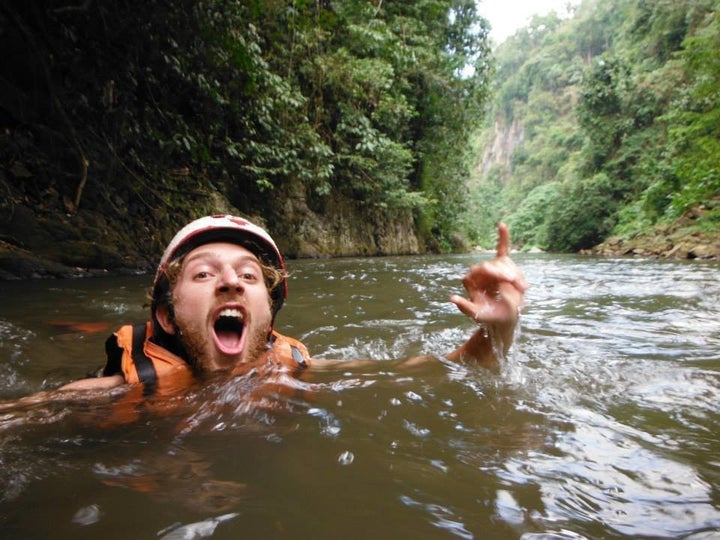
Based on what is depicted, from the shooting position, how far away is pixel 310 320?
4355mm

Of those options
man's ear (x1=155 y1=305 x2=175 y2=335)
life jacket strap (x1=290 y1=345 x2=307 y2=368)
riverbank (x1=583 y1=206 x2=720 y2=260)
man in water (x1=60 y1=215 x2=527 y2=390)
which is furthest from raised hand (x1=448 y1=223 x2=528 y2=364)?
riverbank (x1=583 y1=206 x2=720 y2=260)

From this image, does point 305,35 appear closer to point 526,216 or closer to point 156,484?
point 156,484

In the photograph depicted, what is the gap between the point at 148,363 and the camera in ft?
6.59

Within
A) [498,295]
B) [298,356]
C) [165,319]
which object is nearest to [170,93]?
[165,319]

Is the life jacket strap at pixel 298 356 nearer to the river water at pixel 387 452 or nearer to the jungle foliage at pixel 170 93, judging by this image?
the river water at pixel 387 452

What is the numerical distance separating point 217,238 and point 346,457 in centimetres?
A: 137

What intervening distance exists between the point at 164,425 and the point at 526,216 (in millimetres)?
50673

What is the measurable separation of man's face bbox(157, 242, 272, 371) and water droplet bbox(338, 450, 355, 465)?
79cm

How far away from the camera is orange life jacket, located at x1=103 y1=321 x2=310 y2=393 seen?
77.4 inches

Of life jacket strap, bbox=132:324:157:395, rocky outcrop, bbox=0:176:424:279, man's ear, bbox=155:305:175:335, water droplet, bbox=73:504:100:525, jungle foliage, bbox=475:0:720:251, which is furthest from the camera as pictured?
jungle foliage, bbox=475:0:720:251

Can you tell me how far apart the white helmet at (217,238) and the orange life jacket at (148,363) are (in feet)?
0.74

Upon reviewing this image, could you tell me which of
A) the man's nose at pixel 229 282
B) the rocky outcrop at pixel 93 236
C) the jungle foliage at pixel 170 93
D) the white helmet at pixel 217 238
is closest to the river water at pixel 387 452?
the man's nose at pixel 229 282

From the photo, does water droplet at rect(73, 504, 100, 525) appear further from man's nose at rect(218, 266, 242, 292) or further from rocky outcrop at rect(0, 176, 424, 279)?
rocky outcrop at rect(0, 176, 424, 279)

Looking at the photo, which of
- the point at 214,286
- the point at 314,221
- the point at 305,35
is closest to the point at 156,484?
the point at 214,286
